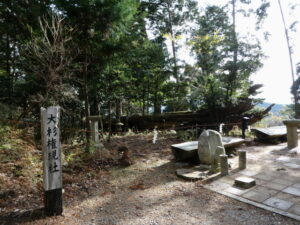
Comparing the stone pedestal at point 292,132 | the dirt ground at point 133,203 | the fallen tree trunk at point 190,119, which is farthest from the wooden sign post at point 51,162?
the fallen tree trunk at point 190,119

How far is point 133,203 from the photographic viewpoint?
122 inches

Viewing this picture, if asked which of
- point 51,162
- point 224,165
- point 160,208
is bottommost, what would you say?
point 160,208

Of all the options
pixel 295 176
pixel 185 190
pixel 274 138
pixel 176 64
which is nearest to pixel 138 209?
pixel 185 190

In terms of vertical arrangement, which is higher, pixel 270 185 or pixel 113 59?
pixel 113 59

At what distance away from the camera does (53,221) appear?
8.45 ft

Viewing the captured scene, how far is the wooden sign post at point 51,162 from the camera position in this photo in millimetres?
2717

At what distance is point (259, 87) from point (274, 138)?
406 cm

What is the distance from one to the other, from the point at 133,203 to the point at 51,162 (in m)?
1.51

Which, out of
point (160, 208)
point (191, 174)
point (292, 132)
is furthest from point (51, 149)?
point (292, 132)

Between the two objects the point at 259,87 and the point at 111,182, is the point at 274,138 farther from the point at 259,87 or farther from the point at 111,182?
the point at 111,182

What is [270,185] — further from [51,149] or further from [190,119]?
[190,119]

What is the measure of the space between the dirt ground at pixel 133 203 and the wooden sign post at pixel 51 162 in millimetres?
189

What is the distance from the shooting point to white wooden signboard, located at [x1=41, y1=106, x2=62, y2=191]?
274cm

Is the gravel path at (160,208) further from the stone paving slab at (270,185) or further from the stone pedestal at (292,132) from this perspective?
the stone pedestal at (292,132)
